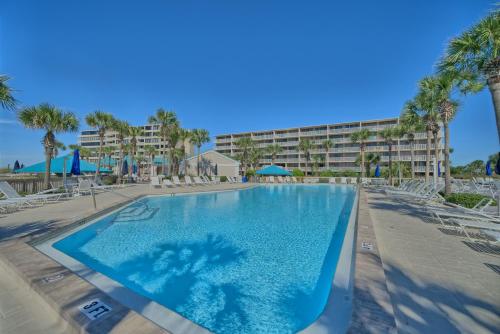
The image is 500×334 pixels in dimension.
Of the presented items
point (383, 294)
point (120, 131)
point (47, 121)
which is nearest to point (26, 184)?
point (47, 121)

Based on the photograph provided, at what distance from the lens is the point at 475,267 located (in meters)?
3.85

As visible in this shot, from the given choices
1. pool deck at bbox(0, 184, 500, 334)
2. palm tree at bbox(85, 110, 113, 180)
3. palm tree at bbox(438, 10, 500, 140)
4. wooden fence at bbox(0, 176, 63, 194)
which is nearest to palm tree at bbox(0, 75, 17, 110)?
pool deck at bbox(0, 184, 500, 334)

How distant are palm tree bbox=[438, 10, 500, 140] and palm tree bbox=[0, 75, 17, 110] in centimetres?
1243

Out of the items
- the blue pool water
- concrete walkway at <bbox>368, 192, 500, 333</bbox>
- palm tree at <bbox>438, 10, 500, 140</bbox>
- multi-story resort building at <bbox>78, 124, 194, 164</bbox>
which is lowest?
the blue pool water

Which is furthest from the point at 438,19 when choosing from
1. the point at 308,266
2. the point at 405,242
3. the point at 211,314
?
the point at 211,314

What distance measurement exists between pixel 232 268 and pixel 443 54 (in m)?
7.82

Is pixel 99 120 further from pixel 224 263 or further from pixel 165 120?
pixel 224 263

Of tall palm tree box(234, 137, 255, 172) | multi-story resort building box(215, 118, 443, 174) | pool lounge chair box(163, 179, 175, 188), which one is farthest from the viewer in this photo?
multi-story resort building box(215, 118, 443, 174)

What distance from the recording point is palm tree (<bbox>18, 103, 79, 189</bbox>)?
13342 millimetres

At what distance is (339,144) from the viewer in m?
53.7

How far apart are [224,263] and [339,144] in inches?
2126

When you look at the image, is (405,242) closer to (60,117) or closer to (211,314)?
(211,314)

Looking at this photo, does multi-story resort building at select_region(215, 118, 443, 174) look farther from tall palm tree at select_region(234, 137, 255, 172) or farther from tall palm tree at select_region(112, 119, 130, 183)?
tall palm tree at select_region(112, 119, 130, 183)

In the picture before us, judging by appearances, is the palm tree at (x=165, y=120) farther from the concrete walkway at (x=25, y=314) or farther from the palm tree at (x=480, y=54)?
the palm tree at (x=480, y=54)
